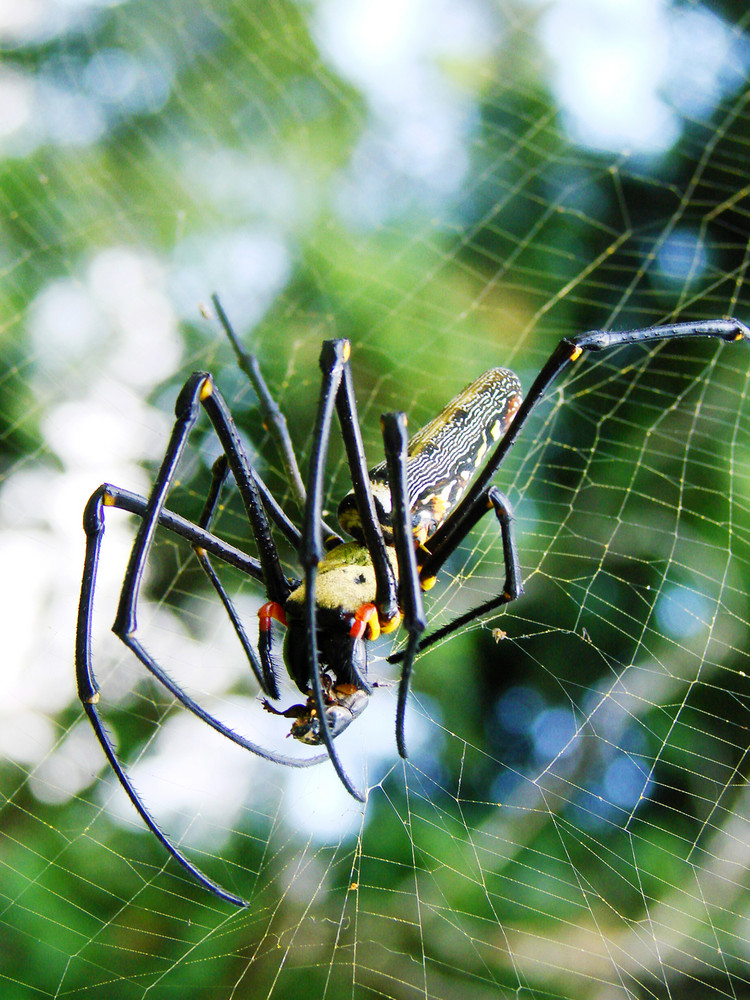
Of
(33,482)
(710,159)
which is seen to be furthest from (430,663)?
(710,159)

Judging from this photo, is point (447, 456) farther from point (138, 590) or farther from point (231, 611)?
point (138, 590)

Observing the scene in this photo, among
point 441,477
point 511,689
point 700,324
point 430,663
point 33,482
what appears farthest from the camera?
point 33,482

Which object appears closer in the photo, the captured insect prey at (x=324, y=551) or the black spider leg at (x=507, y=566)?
the captured insect prey at (x=324, y=551)

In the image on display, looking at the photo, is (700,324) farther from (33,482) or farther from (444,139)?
(33,482)

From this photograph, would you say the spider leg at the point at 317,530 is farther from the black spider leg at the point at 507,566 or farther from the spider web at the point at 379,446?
the spider web at the point at 379,446

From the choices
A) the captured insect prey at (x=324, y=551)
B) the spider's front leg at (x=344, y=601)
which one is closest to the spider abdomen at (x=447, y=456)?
the captured insect prey at (x=324, y=551)

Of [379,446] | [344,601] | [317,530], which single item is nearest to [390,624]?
[344,601]
